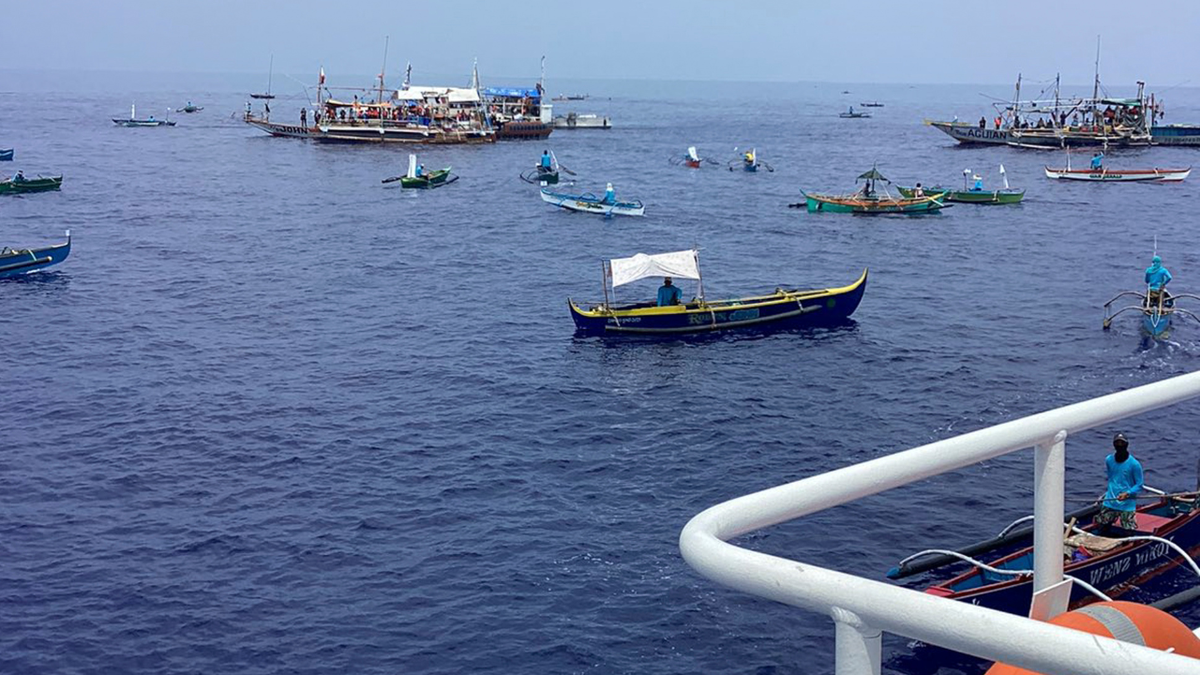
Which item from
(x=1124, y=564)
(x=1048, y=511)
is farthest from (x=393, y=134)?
(x=1048, y=511)

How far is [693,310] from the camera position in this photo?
53.4m

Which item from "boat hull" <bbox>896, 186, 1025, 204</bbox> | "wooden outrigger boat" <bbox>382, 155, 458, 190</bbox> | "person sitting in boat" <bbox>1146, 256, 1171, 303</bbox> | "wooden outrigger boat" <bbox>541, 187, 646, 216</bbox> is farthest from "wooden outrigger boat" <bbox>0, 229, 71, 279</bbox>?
"boat hull" <bbox>896, 186, 1025, 204</bbox>

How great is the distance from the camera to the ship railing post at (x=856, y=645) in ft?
12.4

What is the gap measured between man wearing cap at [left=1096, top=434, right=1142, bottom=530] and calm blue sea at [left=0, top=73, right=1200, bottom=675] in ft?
Result: 10.5

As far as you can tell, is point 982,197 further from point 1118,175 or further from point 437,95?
point 437,95

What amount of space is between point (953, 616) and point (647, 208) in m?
99.6

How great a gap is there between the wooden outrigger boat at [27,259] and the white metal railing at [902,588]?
237 ft

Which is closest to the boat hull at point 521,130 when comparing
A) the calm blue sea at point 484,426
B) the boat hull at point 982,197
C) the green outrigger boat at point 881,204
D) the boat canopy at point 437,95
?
the boat canopy at point 437,95

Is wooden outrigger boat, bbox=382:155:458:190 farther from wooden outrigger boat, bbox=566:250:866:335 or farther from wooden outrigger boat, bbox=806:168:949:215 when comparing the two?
wooden outrigger boat, bbox=566:250:866:335

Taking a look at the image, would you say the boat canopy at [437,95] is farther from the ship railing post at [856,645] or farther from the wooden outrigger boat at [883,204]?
the ship railing post at [856,645]

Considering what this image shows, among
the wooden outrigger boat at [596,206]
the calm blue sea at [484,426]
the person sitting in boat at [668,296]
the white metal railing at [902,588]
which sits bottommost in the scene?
the calm blue sea at [484,426]

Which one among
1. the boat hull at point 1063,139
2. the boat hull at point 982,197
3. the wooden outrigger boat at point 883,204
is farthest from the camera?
the boat hull at point 1063,139

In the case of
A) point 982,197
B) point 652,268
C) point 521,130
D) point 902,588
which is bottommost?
point 652,268

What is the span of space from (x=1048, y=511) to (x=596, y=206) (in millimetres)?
91088
